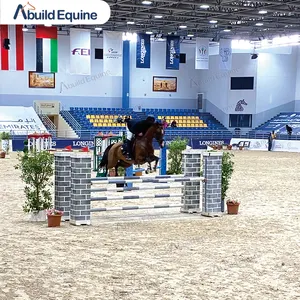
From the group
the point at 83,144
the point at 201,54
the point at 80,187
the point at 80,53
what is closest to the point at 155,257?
the point at 80,187

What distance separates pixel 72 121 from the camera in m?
35.1

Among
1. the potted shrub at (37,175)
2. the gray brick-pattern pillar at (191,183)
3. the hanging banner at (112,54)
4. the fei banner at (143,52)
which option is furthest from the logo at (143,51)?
the potted shrub at (37,175)

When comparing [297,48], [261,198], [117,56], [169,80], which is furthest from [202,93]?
[261,198]

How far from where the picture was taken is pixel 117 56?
24625 millimetres

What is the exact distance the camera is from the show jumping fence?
29.3 ft

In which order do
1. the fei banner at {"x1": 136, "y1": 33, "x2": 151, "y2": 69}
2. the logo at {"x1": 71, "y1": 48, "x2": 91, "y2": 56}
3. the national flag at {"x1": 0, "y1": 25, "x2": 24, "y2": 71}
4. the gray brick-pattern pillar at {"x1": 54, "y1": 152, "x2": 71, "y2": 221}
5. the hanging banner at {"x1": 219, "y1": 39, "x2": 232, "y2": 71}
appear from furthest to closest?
1. the hanging banner at {"x1": 219, "y1": 39, "x2": 232, "y2": 71}
2. the fei banner at {"x1": 136, "y1": 33, "x2": 151, "y2": 69}
3. the logo at {"x1": 71, "y1": 48, "x2": 91, "y2": 56}
4. the national flag at {"x1": 0, "y1": 25, "x2": 24, "y2": 71}
5. the gray brick-pattern pillar at {"x1": 54, "y1": 152, "x2": 71, "y2": 221}

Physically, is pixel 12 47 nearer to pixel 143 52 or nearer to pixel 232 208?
pixel 232 208

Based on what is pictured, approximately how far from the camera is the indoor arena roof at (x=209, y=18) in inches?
1059

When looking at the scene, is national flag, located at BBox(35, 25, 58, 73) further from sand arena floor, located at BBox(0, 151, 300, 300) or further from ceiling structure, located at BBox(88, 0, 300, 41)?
sand arena floor, located at BBox(0, 151, 300, 300)

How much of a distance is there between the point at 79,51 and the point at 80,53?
0.15 m

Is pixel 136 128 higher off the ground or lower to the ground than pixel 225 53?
lower

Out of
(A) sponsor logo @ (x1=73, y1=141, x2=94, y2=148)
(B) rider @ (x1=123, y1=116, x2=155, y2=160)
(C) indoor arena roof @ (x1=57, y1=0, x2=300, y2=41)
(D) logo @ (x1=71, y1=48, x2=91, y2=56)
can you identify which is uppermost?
(C) indoor arena roof @ (x1=57, y1=0, x2=300, y2=41)

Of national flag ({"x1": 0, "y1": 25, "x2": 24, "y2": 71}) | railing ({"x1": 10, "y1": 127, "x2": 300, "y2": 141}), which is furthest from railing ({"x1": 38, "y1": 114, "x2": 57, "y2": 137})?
national flag ({"x1": 0, "y1": 25, "x2": 24, "y2": 71})

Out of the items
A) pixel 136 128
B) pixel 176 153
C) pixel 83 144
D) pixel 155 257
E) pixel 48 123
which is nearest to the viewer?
pixel 155 257
